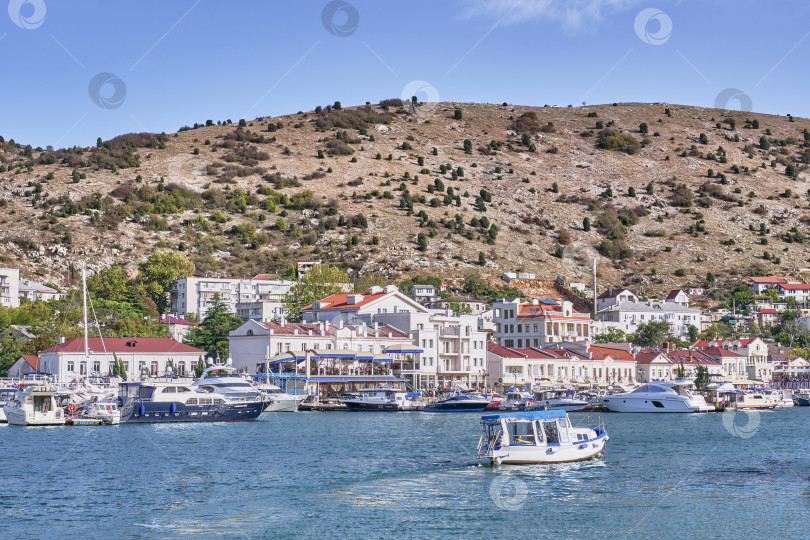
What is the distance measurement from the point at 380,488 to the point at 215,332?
7628 centimetres

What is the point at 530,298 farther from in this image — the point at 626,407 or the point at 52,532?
the point at 52,532

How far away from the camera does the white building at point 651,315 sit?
14138cm

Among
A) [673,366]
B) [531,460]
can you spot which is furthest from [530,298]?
[531,460]

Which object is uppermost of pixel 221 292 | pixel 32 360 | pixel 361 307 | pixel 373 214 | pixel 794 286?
pixel 373 214

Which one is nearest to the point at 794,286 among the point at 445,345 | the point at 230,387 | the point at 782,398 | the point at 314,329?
the point at 782,398

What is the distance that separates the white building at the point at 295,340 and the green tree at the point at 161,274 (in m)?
34.1

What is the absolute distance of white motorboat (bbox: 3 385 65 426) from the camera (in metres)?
66.5

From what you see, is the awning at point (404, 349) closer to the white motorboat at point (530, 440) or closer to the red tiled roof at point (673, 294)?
the red tiled roof at point (673, 294)

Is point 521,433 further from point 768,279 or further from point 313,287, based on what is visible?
point 768,279

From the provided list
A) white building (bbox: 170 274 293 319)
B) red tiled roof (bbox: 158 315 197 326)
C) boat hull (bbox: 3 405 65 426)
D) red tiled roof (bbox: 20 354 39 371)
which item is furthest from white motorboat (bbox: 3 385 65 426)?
white building (bbox: 170 274 293 319)

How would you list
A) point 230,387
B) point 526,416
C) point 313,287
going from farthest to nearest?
1. point 313,287
2. point 230,387
3. point 526,416

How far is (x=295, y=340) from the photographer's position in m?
99.6

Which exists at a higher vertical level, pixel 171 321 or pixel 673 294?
pixel 673 294

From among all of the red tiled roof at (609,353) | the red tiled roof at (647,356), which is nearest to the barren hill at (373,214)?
the red tiled roof at (609,353)
